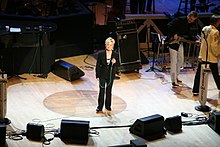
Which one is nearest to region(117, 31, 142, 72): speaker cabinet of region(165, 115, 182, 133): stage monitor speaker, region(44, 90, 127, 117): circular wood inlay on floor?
region(44, 90, 127, 117): circular wood inlay on floor

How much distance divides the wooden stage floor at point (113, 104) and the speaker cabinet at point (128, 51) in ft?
0.65

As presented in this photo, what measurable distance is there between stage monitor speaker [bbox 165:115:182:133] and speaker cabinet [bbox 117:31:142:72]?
3.12 meters

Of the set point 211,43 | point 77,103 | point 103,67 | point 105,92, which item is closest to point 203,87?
point 211,43

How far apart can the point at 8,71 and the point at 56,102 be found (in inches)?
72.8

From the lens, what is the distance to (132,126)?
10.1 m

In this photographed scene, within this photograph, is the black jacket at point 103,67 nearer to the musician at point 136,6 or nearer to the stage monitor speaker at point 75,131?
the stage monitor speaker at point 75,131

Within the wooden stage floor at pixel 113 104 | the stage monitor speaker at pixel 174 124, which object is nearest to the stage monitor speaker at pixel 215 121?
the wooden stage floor at pixel 113 104

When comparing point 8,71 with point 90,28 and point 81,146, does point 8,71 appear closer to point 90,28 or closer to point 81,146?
point 90,28

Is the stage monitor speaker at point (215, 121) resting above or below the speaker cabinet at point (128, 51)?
below

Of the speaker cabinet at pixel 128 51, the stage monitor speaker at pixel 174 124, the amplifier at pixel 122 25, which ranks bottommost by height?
the stage monitor speaker at pixel 174 124

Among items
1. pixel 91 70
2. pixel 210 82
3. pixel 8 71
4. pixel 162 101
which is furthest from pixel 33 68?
pixel 210 82

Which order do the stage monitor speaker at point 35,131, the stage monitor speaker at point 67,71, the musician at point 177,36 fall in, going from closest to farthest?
the stage monitor speaker at point 35,131, the musician at point 177,36, the stage monitor speaker at point 67,71

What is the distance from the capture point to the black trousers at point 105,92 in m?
10.6

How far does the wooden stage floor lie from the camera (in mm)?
9938
